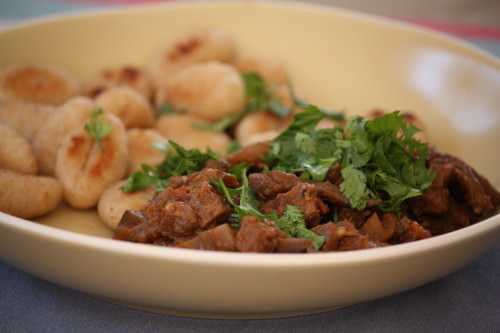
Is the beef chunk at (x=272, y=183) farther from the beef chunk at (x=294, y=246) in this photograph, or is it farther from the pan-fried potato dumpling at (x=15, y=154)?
the pan-fried potato dumpling at (x=15, y=154)

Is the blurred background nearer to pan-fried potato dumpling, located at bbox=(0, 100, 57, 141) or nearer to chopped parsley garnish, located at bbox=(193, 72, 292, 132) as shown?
pan-fried potato dumpling, located at bbox=(0, 100, 57, 141)

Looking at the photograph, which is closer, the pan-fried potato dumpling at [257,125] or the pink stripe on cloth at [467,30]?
the pan-fried potato dumpling at [257,125]

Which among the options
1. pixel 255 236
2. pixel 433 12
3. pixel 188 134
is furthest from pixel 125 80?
pixel 433 12

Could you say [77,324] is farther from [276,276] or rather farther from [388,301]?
[388,301]

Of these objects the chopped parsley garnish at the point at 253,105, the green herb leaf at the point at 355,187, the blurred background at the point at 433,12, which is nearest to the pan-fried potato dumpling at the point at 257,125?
the chopped parsley garnish at the point at 253,105

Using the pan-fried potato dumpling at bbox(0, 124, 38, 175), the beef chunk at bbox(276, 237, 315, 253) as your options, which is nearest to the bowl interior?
the pan-fried potato dumpling at bbox(0, 124, 38, 175)

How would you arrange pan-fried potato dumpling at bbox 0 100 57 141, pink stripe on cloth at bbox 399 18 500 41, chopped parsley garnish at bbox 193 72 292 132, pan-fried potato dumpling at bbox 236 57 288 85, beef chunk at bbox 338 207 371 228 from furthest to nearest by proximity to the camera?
pink stripe on cloth at bbox 399 18 500 41
pan-fried potato dumpling at bbox 236 57 288 85
chopped parsley garnish at bbox 193 72 292 132
pan-fried potato dumpling at bbox 0 100 57 141
beef chunk at bbox 338 207 371 228

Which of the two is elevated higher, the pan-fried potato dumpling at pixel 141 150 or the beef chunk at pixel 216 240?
the beef chunk at pixel 216 240
